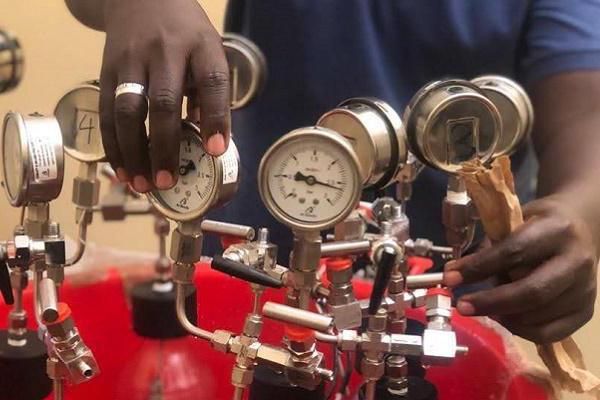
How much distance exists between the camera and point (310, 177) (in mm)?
466

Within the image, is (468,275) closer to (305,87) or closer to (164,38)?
(164,38)

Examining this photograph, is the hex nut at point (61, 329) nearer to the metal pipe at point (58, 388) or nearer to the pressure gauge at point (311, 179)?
the metal pipe at point (58, 388)

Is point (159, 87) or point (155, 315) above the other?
point (159, 87)

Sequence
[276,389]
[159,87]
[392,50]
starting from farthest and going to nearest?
[392,50], [276,389], [159,87]

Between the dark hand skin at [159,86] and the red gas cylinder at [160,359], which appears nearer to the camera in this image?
the dark hand skin at [159,86]

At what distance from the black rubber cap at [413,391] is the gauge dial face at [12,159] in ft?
0.89

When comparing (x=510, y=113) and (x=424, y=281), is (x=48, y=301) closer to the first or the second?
(x=424, y=281)

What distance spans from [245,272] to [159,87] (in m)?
0.13

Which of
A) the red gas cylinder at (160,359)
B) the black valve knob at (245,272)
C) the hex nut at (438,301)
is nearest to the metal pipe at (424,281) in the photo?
the hex nut at (438,301)

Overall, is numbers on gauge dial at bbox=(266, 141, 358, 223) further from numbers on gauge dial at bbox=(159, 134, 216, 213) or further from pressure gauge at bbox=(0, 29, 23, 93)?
pressure gauge at bbox=(0, 29, 23, 93)

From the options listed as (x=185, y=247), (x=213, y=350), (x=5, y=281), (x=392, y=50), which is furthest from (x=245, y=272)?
(x=392, y=50)

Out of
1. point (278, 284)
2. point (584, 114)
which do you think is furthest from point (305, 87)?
point (278, 284)

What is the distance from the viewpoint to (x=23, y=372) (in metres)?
0.60

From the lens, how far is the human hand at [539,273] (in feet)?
1.73
